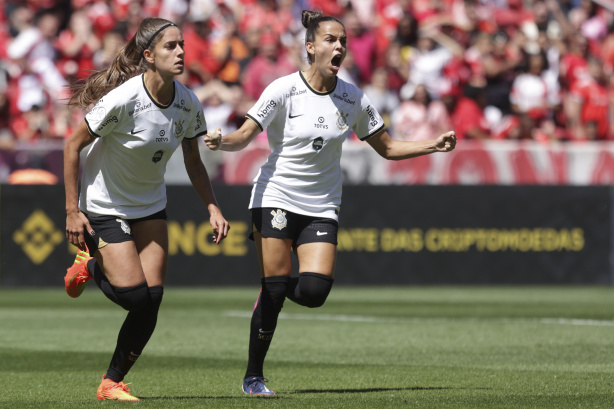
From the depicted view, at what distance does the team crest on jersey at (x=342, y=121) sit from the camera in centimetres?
774

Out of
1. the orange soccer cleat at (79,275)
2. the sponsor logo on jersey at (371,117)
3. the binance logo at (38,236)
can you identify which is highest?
the sponsor logo on jersey at (371,117)

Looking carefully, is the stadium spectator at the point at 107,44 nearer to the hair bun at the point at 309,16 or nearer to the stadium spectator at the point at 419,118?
the stadium spectator at the point at 419,118

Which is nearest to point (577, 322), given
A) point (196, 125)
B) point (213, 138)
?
point (196, 125)

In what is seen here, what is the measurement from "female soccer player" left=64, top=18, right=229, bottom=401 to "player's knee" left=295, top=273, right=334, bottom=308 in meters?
0.64

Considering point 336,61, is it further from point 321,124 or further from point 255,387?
point 255,387

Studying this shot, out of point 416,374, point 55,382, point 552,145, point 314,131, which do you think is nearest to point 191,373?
point 55,382

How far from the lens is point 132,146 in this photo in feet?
23.4

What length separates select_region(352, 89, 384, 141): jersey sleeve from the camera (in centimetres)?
797

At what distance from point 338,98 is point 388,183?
10.2 metres

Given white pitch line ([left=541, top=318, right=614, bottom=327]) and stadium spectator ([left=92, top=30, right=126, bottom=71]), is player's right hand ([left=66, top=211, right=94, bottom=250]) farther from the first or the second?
stadium spectator ([left=92, top=30, right=126, bottom=71])

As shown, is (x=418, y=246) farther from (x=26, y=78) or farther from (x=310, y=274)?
(x=310, y=274)

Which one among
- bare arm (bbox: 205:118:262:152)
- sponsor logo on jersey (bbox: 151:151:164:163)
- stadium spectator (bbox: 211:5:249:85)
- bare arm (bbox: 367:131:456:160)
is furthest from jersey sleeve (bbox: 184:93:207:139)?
stadium spectator (bbox: 211:5:249:85)

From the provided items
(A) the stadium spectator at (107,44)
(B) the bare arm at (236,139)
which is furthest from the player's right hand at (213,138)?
(A) the stadium spectator at (107,44)

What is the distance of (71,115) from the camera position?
18.1 metres
